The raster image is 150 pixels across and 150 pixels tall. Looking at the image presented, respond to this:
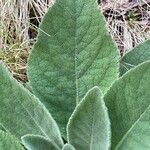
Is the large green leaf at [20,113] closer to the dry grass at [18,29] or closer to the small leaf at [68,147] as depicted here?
the small leaf at [68,147]

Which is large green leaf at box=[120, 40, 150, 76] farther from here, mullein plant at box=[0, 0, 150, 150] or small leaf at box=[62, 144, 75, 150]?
small leaf at box=[62, 144, 75, 150]

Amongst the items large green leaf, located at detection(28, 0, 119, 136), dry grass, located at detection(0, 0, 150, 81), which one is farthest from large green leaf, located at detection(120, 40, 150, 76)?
dry grass, located at detection(0, 0, 150, 81)

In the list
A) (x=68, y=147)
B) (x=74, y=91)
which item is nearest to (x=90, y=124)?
(x=68, y=147)

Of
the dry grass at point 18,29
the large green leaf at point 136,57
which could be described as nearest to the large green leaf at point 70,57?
the large green leaf at point 136,57

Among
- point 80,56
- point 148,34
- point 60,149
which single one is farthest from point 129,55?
point 148,34

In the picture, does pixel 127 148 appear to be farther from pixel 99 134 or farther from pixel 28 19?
pixel 28 19

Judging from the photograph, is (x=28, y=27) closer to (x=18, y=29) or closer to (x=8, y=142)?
(x=18, y=29)
